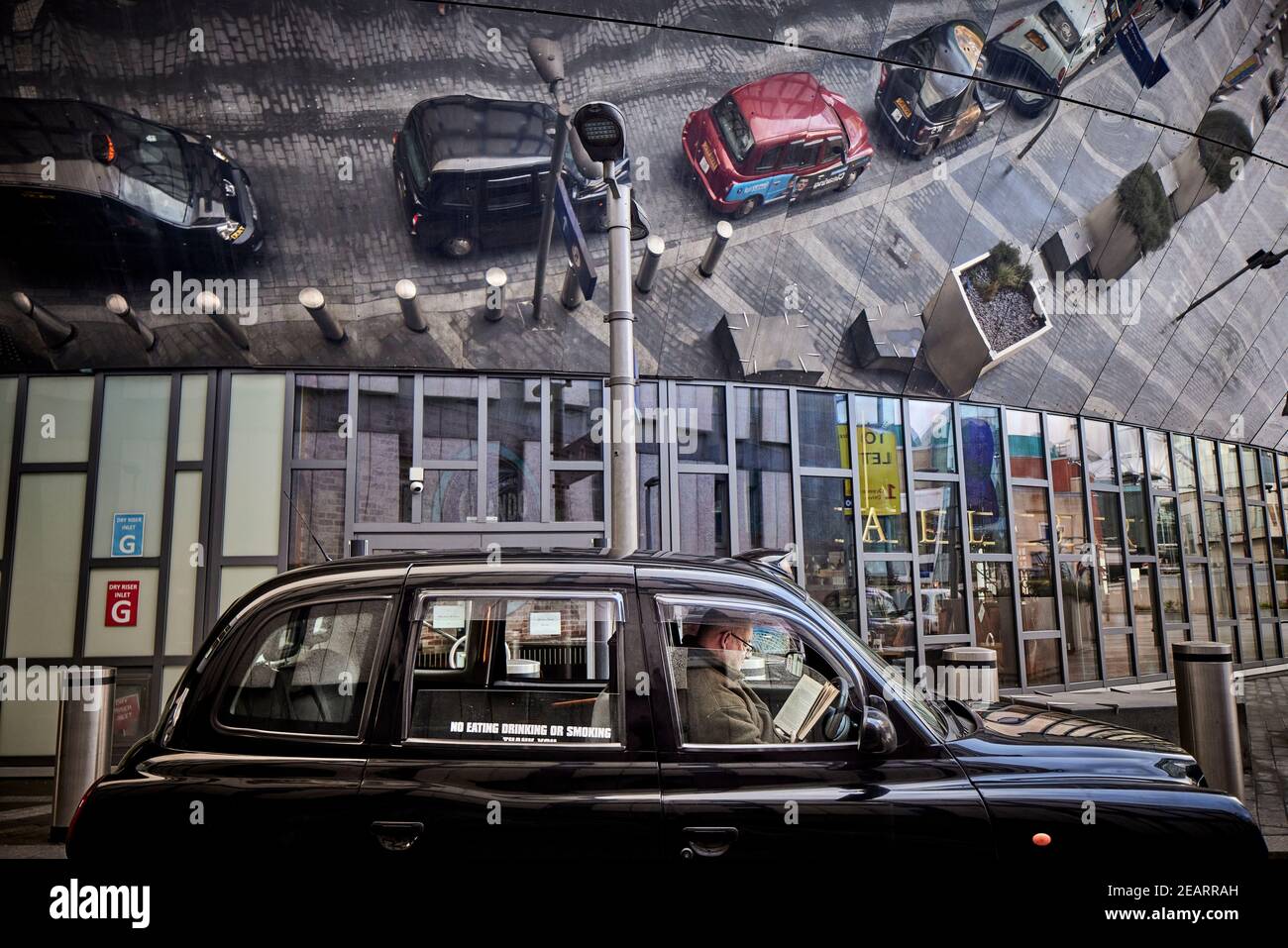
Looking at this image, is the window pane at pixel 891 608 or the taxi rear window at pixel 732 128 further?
the window pane at pixel 891 608

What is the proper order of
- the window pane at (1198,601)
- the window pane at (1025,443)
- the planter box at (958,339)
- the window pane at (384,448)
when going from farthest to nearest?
the window pane at (1198,601) → the window pane at (1025,443) → the planter box at (958,339) → the window pane at (384,448)

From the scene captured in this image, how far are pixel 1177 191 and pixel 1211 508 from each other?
579 cm

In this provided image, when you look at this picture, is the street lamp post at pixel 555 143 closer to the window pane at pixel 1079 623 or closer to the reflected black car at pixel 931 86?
the reflected black car at pixel 931 86

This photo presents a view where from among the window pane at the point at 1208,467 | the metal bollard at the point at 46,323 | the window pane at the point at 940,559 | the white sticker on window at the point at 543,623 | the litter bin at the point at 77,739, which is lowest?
the litter bin at the point at 77,739

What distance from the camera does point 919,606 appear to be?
10664mm

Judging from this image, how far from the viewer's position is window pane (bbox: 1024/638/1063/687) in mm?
11328

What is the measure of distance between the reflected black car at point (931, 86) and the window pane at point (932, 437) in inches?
129

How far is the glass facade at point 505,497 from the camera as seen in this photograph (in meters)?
9.02

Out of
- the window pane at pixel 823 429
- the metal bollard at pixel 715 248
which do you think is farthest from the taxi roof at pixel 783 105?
the window pane at pixel 823 429

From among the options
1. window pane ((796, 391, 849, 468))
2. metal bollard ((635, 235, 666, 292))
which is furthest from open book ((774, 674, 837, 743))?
window pane ((796, 391, 849, 468))

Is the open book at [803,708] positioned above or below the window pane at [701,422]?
below

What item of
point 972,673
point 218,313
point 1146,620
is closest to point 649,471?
point 972,673

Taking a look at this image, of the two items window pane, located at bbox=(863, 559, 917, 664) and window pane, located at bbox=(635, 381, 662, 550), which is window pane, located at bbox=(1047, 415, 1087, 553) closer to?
window pane, located at bbox=(863, 559, 917, 664)

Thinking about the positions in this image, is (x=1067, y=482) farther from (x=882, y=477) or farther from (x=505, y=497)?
(x=505, y=497)
